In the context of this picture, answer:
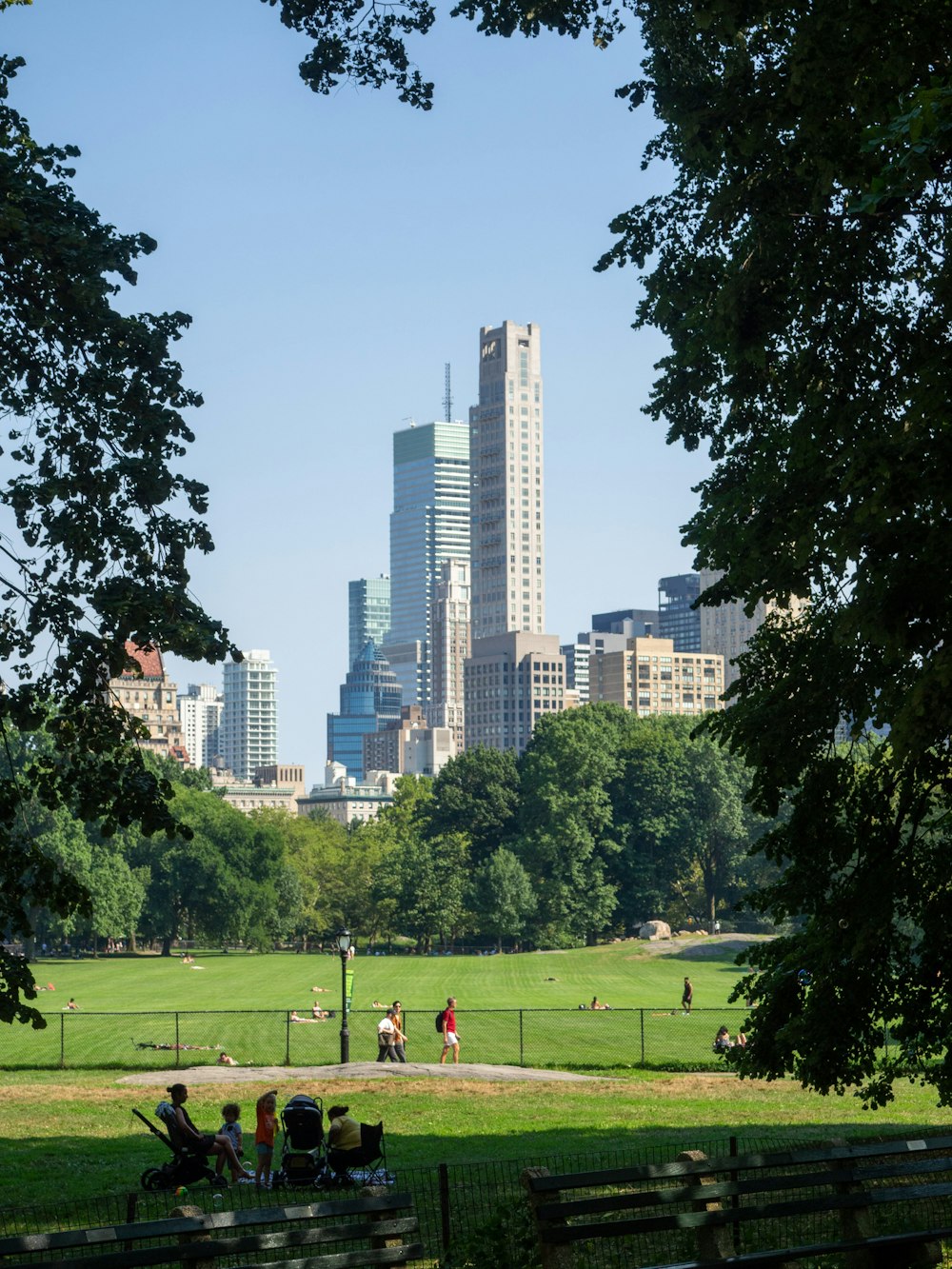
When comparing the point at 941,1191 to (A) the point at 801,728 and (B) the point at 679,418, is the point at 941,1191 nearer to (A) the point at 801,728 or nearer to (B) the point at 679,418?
(A) the point at 801,728

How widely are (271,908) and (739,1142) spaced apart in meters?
89.5

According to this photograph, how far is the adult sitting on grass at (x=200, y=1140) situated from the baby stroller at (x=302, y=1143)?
0.66m

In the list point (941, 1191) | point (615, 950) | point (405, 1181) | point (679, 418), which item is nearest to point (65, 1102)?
Result: point (405, 1181)

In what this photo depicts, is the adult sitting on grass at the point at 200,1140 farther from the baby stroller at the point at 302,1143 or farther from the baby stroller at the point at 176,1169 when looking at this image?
the baby stroller at the point at 302,1143

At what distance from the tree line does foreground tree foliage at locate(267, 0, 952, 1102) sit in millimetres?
82414

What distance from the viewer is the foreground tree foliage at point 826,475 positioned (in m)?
10.2

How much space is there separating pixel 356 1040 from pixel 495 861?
Result: 58.5 meters

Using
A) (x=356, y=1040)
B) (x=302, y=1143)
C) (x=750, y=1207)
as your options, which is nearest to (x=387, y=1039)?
(x=356, y=1040)

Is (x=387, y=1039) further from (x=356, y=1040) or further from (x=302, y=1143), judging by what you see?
(x=302, y=1143)

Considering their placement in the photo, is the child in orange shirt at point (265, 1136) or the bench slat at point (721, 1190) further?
the child in orange shirt at point (265, 1136)

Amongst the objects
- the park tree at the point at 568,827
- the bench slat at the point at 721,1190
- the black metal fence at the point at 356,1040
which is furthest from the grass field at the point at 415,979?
the bench slat at the point at 721,1190

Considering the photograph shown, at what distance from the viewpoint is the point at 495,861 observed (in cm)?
10269

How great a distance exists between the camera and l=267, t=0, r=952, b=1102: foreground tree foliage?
403 inches

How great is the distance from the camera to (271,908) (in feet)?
353
